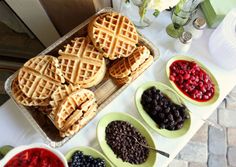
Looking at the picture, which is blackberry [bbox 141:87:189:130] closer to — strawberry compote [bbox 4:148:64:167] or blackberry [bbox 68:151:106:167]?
blackberry [bbox 68:151:106:167]

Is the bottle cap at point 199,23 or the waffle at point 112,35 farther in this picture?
the bottle cap at point 199,23

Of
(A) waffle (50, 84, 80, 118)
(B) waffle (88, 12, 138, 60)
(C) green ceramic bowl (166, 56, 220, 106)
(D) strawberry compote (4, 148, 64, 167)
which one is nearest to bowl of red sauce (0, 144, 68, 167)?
(D) strawberry compote (4, 148, 64, 167)

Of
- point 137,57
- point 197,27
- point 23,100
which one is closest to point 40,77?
point 23,100

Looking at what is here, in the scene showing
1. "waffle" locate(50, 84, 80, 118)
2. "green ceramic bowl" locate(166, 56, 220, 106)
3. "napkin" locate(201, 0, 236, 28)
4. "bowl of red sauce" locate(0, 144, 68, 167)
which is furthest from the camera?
"napkin" locate(201, 0, 236, 28)

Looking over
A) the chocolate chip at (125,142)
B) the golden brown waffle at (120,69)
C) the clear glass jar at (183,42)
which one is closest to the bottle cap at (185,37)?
the clear glass jar at (183,42)

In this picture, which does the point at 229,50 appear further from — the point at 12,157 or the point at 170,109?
the point at 12,157

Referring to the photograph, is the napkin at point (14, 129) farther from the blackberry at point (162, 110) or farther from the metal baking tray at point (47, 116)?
the blackberry at point (162, 110)

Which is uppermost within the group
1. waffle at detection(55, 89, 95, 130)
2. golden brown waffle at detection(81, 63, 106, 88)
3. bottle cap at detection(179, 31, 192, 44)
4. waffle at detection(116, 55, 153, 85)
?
waffle at detection(55, 89, 95, 130)
